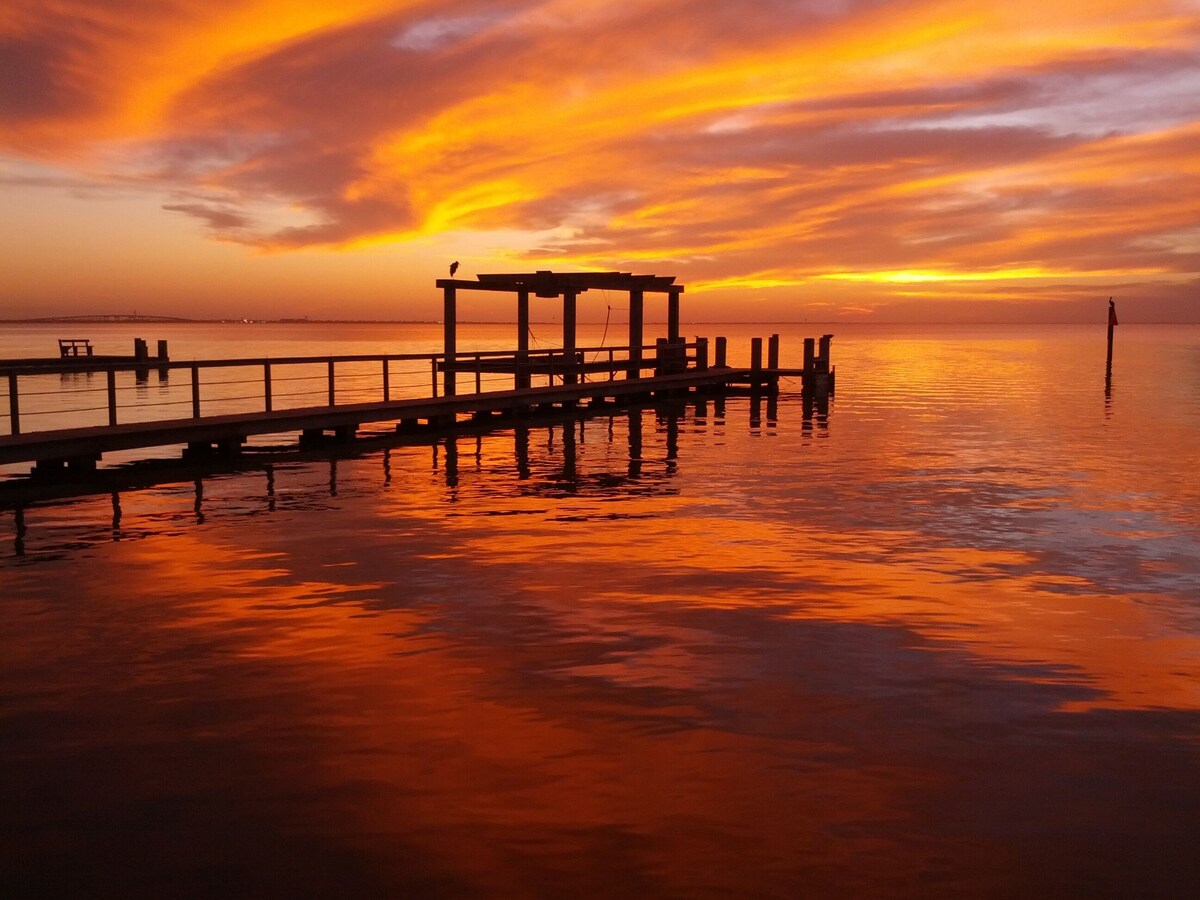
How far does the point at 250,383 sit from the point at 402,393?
6806mm

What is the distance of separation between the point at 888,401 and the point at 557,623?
31.6 metres

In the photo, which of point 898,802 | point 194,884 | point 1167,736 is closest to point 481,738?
point 194,884

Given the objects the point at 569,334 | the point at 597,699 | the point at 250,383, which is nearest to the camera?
the point at 597,699

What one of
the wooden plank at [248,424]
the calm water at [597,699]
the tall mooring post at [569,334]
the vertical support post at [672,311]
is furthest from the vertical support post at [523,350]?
the calm water at [597,699]

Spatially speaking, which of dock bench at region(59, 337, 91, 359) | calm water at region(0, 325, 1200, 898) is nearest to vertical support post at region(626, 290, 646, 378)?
calm water at region(0, 325, 1200, 898)

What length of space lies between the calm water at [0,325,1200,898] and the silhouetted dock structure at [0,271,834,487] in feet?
10.5

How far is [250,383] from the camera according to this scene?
46.4 m

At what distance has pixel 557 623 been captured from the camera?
8.61 meters

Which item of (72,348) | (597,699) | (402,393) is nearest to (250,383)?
(402,393)

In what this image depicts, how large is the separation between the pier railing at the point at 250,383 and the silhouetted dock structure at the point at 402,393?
97 millimetres

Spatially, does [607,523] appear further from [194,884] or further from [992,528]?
[194,884]

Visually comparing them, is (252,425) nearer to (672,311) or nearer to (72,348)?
(672,311)

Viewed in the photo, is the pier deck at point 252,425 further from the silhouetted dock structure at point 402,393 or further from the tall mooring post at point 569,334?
the tall mooring post at point 569,334

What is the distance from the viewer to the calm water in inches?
187
